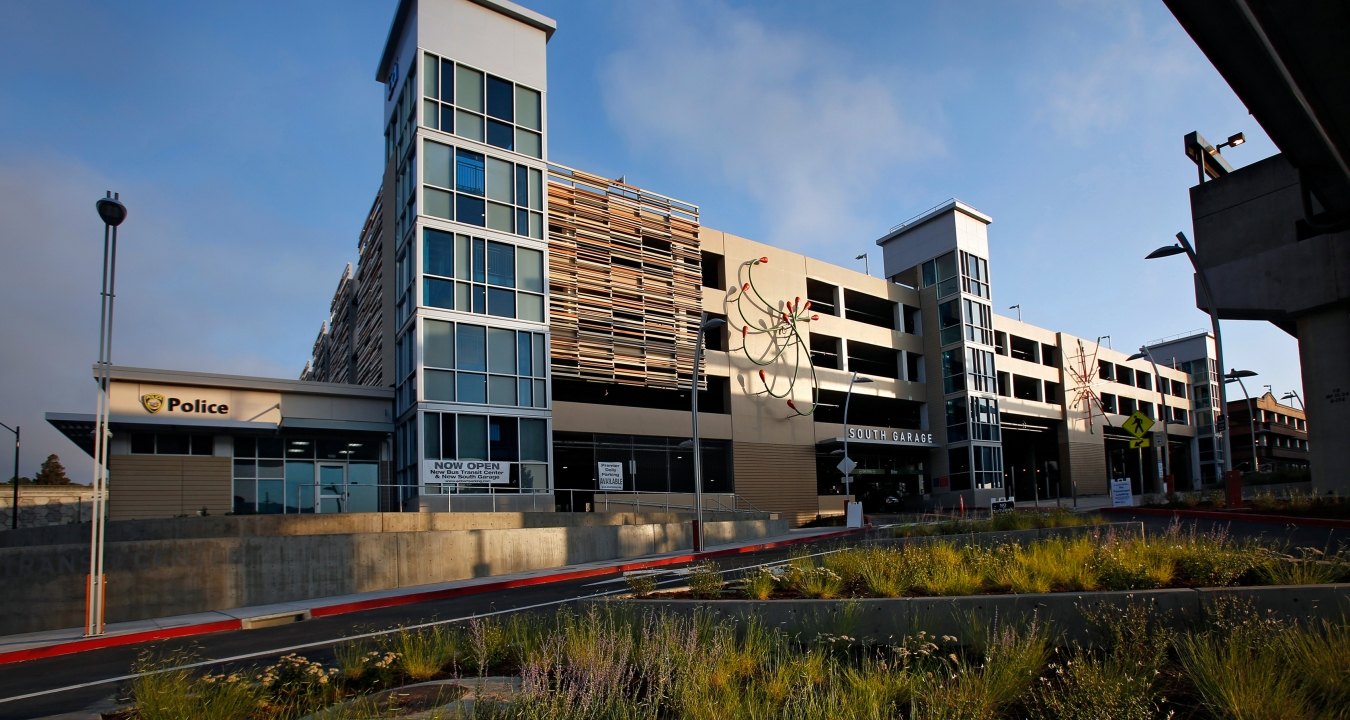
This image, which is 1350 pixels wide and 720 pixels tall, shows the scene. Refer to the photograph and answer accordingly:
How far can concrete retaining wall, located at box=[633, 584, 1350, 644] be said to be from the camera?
7.16 meters

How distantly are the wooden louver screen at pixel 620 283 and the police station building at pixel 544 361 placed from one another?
4.3 inches

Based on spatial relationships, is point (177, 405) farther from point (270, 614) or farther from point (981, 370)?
point (981, 370)

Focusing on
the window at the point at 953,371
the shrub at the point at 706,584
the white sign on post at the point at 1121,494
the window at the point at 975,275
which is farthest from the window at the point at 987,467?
the shrub at the point at 706,584

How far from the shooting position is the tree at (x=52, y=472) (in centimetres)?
9050

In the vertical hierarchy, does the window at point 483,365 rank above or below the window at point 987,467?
above

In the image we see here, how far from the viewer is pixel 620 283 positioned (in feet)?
126

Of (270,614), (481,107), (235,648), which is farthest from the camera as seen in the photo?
(481,107)

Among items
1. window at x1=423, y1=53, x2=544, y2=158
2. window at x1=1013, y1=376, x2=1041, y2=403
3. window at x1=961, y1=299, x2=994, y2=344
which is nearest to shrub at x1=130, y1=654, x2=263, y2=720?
window at x1=423, y1=53, x2=544, y2=158

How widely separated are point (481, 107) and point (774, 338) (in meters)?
20.6

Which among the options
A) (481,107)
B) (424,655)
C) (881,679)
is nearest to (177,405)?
(481,107)

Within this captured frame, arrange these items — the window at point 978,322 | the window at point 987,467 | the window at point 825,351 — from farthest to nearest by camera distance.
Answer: the window at point 978,322
the window at point 987,467
the window at point 825,351

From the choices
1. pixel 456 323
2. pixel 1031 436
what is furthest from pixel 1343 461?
pixel 1031 436

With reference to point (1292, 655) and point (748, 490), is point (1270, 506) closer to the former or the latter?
point (1292, 655)

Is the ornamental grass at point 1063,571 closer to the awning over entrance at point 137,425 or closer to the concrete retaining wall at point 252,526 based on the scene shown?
the concrete retaining wall at point 252,526
